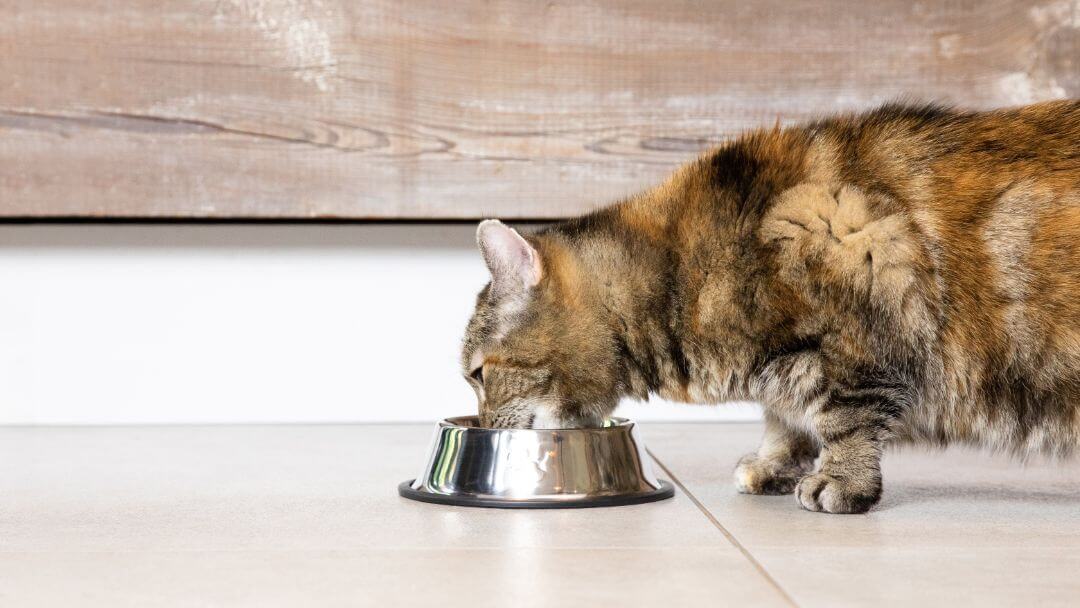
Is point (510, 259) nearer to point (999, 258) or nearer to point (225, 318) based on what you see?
point (999, 258)

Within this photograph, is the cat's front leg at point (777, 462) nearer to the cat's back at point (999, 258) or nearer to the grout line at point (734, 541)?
the grout line at point (734, 541)

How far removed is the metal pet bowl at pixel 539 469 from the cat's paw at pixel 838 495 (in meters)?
0.24

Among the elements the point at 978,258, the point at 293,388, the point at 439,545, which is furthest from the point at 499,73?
the point at 439,545

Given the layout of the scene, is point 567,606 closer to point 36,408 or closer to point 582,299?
point 582,299

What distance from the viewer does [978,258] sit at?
165cm

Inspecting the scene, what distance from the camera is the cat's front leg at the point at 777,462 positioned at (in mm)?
1876

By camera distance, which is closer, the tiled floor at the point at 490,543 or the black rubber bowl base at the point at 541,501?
the tiled floor at the point at 490,543

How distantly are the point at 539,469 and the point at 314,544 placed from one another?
1.29ft

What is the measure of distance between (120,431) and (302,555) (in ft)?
5.20

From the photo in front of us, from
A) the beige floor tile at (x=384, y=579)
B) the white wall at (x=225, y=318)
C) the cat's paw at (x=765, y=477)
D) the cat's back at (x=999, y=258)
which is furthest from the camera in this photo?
the white wall at (x=225, y=318)

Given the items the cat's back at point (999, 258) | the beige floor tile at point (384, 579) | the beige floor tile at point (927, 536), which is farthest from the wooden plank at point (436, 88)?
the beige floor tile at point (384, 579)

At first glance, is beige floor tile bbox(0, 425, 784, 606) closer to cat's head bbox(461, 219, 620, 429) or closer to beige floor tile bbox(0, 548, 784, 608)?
beige floor tile bbox(0, 548, 784, 608)

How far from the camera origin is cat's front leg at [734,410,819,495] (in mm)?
1876

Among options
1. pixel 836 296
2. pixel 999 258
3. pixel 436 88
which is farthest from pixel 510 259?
pixel 436 88
